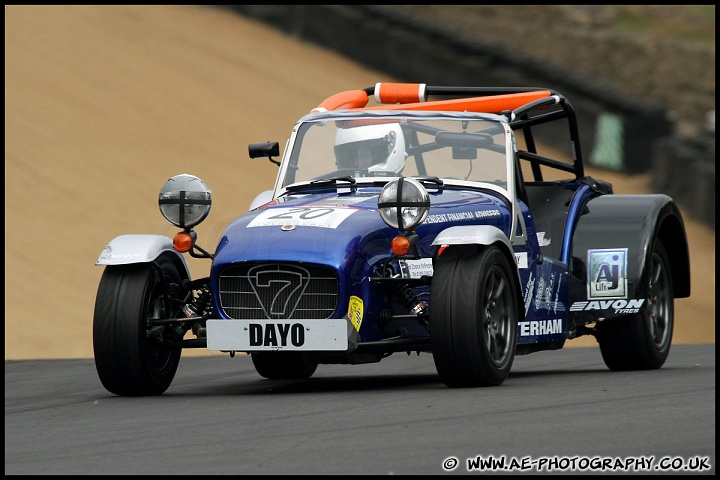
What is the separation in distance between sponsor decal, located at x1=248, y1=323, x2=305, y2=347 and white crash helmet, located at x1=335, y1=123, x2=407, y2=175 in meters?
2.02

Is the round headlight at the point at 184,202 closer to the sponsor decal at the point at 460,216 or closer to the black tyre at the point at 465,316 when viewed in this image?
the sponsor decal at the point at 460,216

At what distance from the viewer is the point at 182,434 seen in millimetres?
7363

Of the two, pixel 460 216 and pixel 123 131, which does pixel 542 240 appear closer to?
pixel 460 216

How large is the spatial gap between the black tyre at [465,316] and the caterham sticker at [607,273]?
1.94 m

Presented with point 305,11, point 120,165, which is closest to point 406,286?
point 120,165

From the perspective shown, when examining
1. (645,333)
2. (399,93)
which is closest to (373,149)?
(399,93)

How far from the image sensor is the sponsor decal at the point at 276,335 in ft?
29.1

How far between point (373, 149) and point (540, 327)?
172 centimetres

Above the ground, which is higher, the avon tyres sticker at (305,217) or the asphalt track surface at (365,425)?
the avon tyres sticker at (305,217)

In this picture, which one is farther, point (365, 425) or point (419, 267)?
point (419, 267)

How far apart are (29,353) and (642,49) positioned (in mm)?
30997

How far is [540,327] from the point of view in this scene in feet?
34.1

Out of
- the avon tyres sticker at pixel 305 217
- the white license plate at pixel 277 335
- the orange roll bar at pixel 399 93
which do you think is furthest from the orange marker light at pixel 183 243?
the orange roll bar at pixel 399 93

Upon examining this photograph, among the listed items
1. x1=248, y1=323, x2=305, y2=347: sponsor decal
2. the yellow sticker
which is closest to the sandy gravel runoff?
x1=248, y1=323, x2=305, y2=347: sponsor decal
